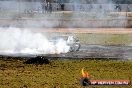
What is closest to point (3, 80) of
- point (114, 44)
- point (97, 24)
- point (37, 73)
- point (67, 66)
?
point (37, 73)

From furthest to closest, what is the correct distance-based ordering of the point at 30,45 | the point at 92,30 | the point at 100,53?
the point at 92,30 < the point at 30,45 < the point at 100,53

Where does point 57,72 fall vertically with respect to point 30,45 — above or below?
above

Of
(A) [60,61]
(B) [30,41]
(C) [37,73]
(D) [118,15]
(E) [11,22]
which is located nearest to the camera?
(C) [37,73]

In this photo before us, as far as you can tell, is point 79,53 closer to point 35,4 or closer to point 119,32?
point 119,32

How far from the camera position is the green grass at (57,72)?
18.3 meters

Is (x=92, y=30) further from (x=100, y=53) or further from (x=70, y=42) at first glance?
(x=100, y=53)

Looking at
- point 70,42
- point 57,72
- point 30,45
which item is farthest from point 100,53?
point 57,72

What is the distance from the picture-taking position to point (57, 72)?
69.3 feet

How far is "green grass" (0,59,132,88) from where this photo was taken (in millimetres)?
18328

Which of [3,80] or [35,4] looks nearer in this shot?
[3,80]

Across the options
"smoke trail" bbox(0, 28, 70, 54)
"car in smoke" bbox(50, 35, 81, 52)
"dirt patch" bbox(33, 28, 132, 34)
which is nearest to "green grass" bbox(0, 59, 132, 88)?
"smoke trail" bbox(0, 28, 70, 54)

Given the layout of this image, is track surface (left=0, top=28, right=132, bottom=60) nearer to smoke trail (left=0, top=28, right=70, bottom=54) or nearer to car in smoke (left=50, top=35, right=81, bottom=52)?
car in smoke (left=50, top=35, right=81, bottom=52)

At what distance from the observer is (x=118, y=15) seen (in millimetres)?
56219

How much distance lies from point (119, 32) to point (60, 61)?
937 inches
